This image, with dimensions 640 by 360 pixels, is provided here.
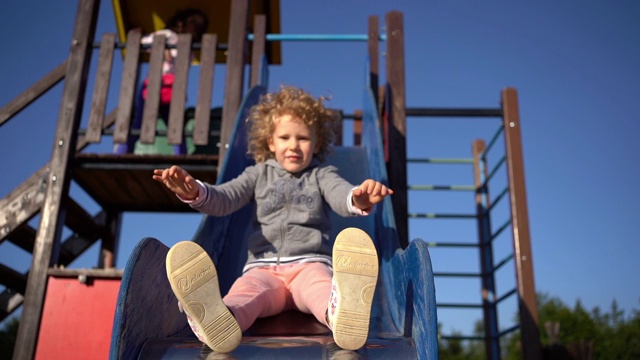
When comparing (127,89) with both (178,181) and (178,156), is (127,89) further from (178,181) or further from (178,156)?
(178,181)

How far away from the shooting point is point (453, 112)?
164 inches

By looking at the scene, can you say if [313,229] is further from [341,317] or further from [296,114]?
[341,317]

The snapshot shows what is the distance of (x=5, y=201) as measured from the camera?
3.63m

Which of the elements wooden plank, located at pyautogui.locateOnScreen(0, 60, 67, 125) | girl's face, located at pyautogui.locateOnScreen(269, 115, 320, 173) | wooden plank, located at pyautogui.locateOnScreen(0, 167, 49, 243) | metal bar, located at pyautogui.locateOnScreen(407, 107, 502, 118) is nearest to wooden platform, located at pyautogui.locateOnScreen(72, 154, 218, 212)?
wooden plank, located at pyautogui.locateOnScreen(0, 167, 49, 243)

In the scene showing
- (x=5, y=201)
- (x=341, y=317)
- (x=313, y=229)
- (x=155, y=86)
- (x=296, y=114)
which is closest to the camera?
(x=341, y=317)

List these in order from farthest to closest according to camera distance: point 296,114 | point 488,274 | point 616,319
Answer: point 616,319, point 488,274, point 296,114

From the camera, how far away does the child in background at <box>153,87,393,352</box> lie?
1535 millimetres

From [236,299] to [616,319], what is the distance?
3235 cm

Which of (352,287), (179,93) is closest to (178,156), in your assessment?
(179,93)

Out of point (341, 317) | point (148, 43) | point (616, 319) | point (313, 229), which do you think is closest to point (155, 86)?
point (148, 43)

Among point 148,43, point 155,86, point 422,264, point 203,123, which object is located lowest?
point 422,264

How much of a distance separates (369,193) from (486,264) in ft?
11.6

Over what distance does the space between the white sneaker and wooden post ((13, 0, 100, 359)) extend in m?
2.29

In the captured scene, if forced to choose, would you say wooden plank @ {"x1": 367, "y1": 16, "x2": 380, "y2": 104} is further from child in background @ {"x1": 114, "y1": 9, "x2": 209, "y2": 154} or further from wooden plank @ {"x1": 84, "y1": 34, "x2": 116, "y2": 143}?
wooden plank @ {"x1": 84, "y1": 34, "x2": 116, "y2": 143}
